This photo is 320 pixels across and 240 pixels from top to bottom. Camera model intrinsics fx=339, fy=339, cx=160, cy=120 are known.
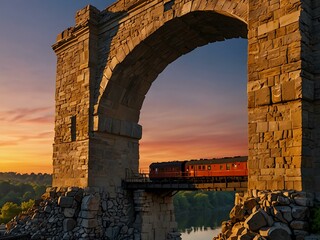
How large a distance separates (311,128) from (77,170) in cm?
1200

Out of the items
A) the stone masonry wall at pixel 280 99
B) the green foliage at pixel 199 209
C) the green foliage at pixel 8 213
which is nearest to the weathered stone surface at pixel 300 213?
the stone masonry wall at pixel 280 99

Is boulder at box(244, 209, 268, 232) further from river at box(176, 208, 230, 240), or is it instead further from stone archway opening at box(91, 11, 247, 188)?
river at box(176, 208, 230, 240)

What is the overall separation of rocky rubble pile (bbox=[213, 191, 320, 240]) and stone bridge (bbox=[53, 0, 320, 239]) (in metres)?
0.65

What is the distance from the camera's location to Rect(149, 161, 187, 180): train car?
22438mm

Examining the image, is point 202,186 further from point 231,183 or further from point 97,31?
point 97,31

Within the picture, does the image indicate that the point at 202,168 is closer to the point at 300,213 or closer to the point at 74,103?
the point at 74,103

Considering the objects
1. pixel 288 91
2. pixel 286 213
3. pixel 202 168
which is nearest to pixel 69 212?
pixel 202 168

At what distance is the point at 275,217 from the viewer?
910 centimetres

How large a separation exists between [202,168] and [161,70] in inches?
261

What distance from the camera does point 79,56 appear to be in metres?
19.2

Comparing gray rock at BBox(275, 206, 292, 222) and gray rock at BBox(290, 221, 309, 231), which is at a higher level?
gray rock at BBox(275, 206, 292, 222)

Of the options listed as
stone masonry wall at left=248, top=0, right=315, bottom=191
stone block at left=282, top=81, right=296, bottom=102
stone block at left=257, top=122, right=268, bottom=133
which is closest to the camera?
stone masonry wall at left=248, top=0, right=315, bottom=191

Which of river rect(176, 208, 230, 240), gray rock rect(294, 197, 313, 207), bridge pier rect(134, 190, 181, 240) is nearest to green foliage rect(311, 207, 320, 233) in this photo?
gray rock rect(294, 197, 313, 207)

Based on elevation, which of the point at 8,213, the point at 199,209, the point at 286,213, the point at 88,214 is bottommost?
the point at 199,209
